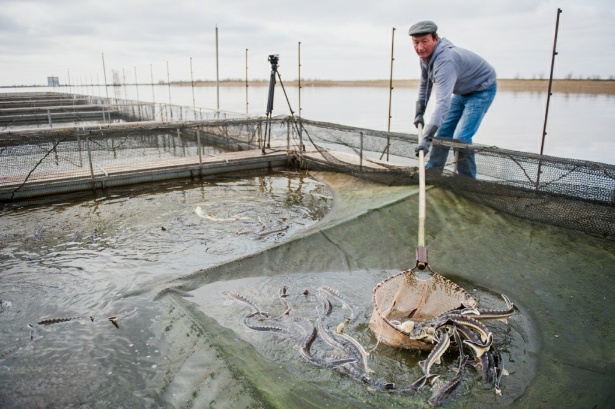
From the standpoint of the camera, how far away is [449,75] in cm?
551

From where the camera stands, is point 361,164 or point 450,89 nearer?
point 450,89

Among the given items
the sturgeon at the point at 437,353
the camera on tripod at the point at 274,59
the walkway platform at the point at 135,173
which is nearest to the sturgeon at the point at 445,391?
the sturgeon at the point at 437,353

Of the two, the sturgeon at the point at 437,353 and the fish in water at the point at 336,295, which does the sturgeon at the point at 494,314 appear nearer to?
the sturgeon at the point at 437,353

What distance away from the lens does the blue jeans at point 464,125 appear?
6457mm

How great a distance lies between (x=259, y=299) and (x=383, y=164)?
16.9ft

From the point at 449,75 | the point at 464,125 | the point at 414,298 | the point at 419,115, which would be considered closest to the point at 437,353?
the point at 414,298

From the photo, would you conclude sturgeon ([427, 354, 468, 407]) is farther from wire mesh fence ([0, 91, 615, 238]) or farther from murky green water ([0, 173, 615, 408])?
wire mesh fence ([0, 91, 615, 238])

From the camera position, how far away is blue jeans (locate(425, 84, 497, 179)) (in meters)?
6.46

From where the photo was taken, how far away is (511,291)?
4.46m

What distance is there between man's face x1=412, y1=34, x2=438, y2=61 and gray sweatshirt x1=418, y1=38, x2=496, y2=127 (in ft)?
0.23

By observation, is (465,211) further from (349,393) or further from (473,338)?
(349,393)

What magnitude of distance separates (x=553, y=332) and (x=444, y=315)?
0.92m

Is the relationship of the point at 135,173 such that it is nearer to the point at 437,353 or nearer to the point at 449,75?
the point at 449,75

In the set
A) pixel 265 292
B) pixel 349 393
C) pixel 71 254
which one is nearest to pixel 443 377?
pixel 349 393
